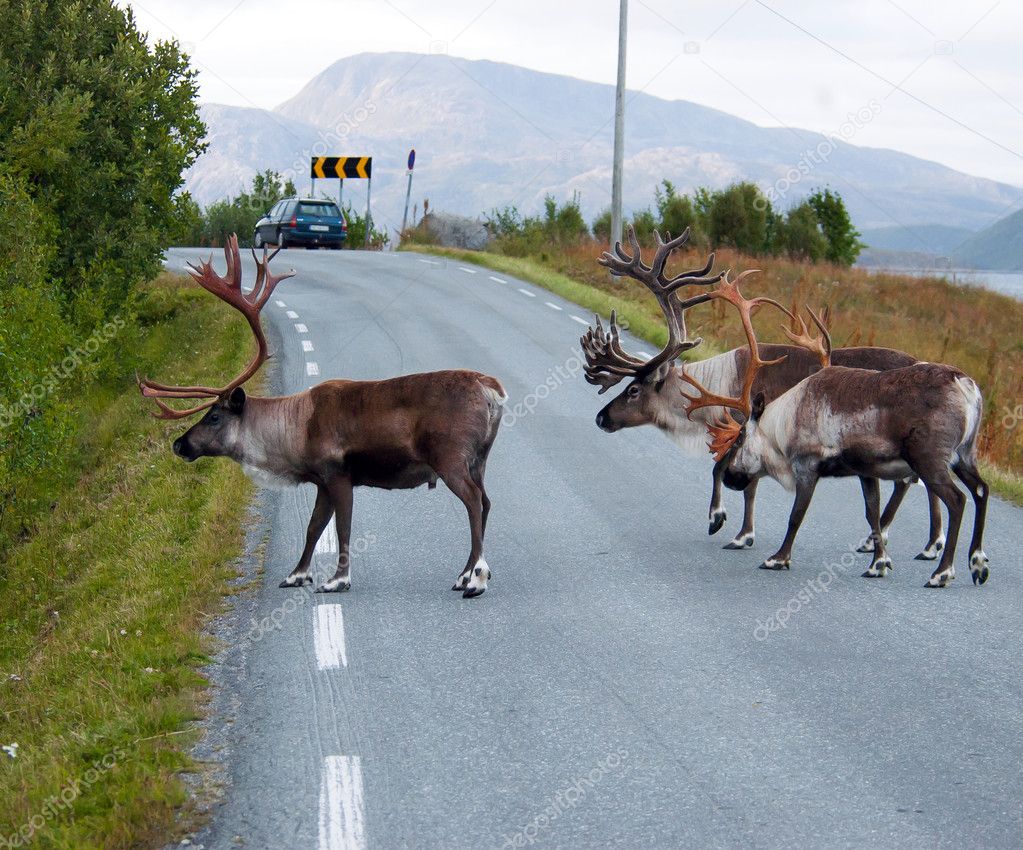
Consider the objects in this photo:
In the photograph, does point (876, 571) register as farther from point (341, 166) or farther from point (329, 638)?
point (341, 166)

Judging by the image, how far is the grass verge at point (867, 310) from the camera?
19906 millimetres

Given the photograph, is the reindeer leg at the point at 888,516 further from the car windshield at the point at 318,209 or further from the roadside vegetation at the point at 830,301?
the car windshield at the point at 318,209

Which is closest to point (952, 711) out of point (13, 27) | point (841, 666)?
point (841, 666)

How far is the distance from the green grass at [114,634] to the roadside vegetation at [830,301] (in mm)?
8563

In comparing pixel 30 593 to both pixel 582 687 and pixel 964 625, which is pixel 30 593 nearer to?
pixel 582 687

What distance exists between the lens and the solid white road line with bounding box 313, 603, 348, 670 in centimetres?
700

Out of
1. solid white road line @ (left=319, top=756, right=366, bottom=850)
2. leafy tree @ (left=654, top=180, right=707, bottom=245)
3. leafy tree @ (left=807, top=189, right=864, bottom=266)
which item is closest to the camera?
solid white road line @ (left=319, top=756, right=366, bottom=850)

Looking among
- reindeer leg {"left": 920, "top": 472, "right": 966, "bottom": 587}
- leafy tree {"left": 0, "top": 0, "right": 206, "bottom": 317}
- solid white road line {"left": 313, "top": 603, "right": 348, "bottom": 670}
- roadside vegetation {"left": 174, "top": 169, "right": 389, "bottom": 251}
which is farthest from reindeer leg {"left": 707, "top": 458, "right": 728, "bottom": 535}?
roadside vegetation {"left": 174, "top": 169, "right": 389, "bottom": 251}

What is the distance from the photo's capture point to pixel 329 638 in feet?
24.4

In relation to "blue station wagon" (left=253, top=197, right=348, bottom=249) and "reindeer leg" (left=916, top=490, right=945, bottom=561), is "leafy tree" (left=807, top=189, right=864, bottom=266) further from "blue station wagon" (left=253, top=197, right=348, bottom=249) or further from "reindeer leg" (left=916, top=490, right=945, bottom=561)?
"reindeer leg" (left=916, top=490, right=945, bottom=561)

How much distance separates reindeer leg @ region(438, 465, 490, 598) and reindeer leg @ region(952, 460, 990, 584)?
3361 millimetres

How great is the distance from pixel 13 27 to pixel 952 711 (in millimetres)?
16828

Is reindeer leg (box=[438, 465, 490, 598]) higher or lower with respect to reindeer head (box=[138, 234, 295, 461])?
lower

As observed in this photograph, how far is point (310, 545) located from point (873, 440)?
3964 millimetres
